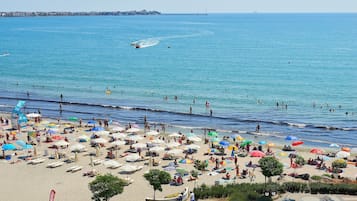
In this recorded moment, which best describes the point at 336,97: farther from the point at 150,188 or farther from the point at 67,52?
the point at 67,52

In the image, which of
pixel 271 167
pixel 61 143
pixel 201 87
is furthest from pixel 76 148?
pixel 201 87

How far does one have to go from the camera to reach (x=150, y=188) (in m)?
30.3

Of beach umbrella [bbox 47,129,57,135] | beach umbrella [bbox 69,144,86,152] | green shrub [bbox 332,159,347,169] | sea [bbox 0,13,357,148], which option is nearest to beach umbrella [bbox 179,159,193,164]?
beach umbrella [bbox 69,144,86,152]

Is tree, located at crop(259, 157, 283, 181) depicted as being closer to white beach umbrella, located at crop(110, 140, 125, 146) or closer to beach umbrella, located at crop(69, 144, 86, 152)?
white beach umbrella, located at crop(110, 140, 125, 146)

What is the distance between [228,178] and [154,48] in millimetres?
102695

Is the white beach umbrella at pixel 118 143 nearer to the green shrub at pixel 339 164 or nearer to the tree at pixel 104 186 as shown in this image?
the tree at pixel 104 186

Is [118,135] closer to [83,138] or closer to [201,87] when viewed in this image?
[83,138]

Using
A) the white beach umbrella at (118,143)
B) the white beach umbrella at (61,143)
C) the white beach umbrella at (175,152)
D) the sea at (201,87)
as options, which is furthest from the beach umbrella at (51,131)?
the white beach umbrella at (175,152)

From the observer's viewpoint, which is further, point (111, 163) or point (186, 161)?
point (186, 161)

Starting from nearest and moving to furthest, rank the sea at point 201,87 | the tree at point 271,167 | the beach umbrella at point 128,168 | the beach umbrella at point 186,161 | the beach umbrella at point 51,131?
1. the tree at point 271,167
2. the beach umbrella at point 128,168
3. the beach umbrella at point 186,161
4. the beach umbrella at point 51,131
5. the sea at point 201,87

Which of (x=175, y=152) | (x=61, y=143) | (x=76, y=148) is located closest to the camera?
(x=175, y=152)

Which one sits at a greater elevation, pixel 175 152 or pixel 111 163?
pixel 175 152

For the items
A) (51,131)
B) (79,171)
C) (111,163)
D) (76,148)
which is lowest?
(79,171)

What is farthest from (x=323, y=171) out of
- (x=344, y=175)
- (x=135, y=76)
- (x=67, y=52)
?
(x=67, y=52)
